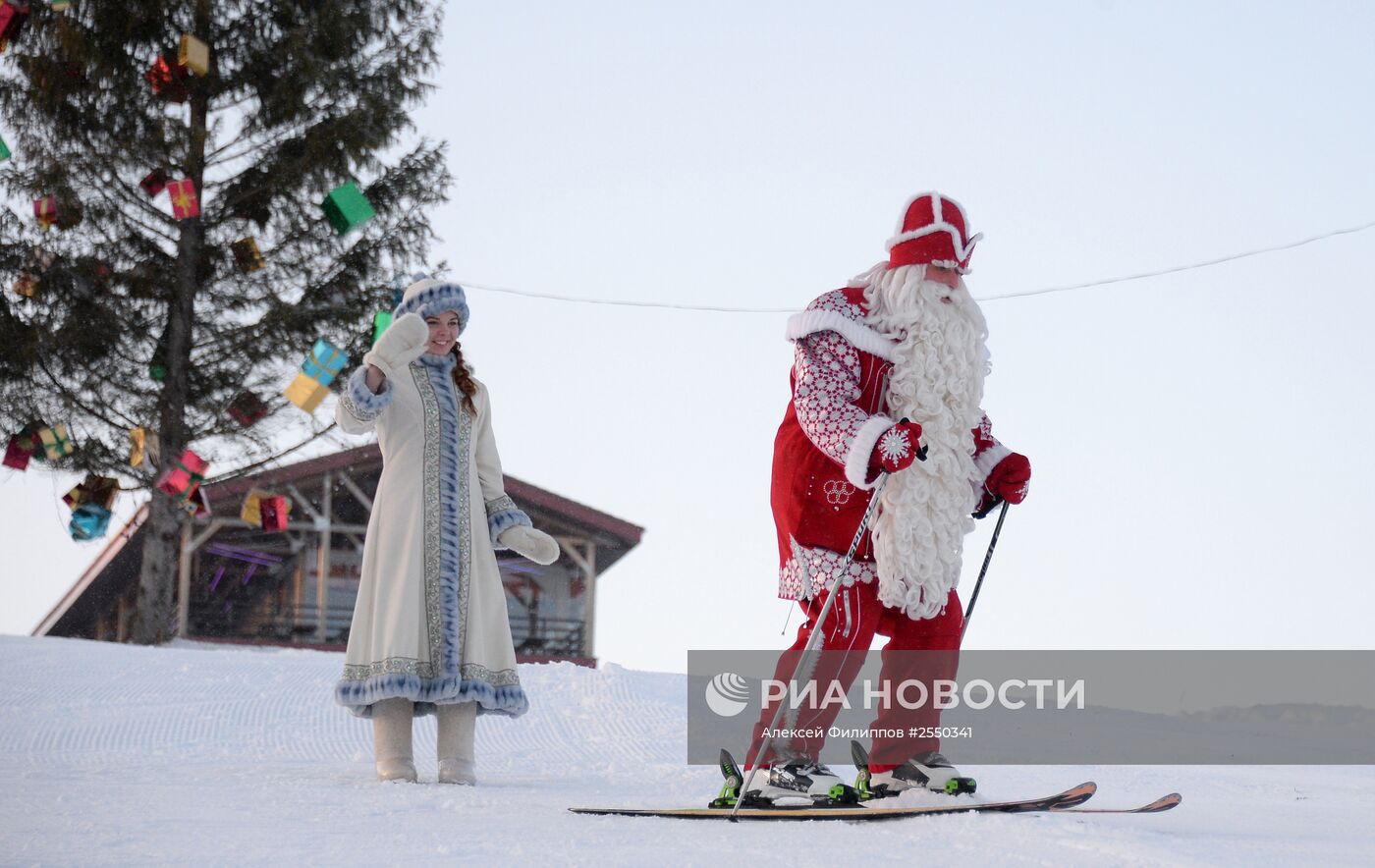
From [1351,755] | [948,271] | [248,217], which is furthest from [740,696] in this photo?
[248,217]

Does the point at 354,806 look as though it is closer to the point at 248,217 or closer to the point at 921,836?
the point at 921,836

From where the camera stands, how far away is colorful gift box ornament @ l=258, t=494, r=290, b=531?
41.2ft

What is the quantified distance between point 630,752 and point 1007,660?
1589mm

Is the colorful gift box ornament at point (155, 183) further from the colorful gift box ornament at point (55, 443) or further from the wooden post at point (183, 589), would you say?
the wooden post at point (183, 589)

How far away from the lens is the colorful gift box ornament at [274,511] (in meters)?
12.6

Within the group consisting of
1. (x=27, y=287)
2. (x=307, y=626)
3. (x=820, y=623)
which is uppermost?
(x=27, y=287)

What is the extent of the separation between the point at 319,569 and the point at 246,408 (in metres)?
5.19

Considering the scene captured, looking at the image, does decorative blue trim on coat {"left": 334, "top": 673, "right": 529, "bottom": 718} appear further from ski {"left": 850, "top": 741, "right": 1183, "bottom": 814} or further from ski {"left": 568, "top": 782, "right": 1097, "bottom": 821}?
ski {"left": 850, "top": 741, "right": 1183, "bottom": 814}

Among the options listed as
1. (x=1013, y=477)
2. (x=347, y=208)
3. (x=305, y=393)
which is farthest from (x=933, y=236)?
(x=347, y=208)

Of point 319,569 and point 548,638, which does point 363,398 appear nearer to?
point 319,569

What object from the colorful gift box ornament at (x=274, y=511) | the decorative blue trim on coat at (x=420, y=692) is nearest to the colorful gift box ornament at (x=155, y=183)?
the colorful gift box ornament at (x=274, y=511)

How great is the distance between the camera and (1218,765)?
4898mm

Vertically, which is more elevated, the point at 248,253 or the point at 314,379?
the point at 248,253

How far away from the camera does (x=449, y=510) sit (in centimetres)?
388
